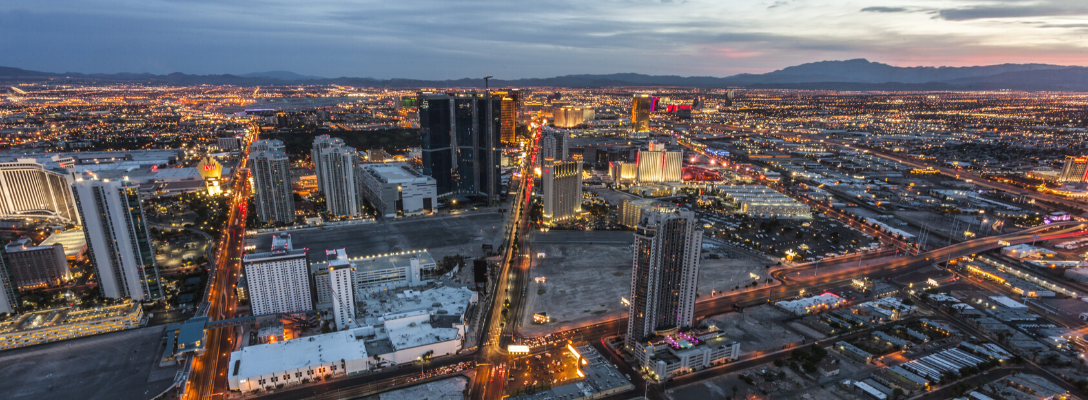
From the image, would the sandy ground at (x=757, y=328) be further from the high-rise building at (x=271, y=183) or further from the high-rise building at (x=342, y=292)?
the high-rise building at (x=271, y=183)

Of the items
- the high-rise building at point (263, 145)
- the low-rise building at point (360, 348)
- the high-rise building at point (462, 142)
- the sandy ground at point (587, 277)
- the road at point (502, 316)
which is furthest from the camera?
the high-rise building at point (462, 142)

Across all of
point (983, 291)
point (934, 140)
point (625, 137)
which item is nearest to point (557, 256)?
point (983, 291)

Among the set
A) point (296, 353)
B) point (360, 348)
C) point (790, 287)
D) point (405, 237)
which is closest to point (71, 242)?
point (405, 237)

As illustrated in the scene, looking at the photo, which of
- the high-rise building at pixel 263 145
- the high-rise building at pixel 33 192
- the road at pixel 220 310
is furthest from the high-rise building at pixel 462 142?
the high-rise building at pixel 33 192

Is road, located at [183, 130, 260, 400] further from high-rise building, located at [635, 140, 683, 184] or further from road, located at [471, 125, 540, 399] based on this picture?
high-rise building, located at [635, 140, 683, 184]

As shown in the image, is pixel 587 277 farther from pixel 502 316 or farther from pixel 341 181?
pixel 341 181

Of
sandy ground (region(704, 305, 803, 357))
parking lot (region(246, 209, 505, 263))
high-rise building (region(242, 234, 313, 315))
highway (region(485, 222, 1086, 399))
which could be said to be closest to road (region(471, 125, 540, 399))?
parking lot (region(246, 209, 505, 263))

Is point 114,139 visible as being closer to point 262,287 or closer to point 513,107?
point 513,107
